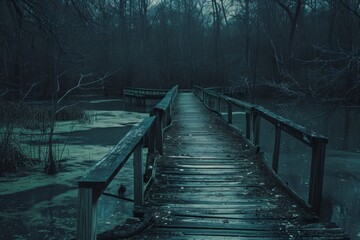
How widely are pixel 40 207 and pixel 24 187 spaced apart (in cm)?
163

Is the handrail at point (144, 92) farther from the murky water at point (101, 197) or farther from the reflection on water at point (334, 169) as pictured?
the murky water at point (101, 197)

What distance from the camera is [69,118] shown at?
2341 cm

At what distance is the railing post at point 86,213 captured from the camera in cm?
228

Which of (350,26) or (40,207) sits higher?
(350,26)

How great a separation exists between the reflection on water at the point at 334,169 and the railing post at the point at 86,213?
6.13 m

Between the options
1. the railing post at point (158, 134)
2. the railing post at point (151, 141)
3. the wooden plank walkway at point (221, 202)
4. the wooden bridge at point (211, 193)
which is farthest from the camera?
the railing post at point (158, 134)

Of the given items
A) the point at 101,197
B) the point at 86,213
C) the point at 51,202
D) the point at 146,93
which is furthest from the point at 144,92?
the point at 86,213

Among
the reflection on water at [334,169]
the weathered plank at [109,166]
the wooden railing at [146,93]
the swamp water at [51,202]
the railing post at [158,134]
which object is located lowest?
the swamp water at [51,202]

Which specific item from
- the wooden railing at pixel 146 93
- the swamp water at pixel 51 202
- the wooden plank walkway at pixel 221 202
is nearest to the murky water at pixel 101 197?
the swamp water at pixel 51 202

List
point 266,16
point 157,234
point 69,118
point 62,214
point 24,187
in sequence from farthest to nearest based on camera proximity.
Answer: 1. point 266,16
2. point 69,118
3. point 24,187
4. point 62,214
5. point 157,234

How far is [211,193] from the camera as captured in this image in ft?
16.5

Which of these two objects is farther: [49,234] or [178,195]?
[49,234]

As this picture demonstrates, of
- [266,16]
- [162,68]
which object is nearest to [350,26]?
[266,16]

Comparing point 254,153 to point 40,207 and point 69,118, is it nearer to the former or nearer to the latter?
point 40,207
